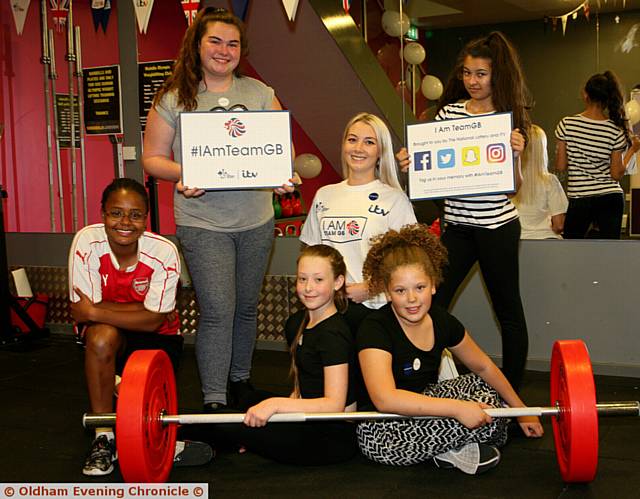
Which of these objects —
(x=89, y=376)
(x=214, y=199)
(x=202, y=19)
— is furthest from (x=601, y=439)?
(x=202, y=19)

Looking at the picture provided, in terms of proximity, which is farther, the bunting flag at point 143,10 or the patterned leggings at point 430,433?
the bunting flag at point 143,10

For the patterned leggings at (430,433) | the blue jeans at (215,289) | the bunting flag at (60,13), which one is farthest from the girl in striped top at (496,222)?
the bunting flag at (60,13)

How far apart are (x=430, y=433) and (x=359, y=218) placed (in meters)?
0.80

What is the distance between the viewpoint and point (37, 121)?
5809 millimetres

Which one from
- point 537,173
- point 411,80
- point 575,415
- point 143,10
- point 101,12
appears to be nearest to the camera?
point 575,415

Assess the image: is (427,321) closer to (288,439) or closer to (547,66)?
(288,439)

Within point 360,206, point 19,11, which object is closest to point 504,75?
point 360,206

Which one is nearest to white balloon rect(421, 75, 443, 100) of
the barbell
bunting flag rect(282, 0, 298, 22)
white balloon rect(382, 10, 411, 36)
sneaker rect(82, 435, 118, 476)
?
white balloon rect(382, 10, 411, 36)

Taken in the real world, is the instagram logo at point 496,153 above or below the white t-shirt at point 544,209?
above

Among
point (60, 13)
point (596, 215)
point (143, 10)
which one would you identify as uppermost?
point (60, 13)

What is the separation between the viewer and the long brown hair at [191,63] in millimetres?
2854

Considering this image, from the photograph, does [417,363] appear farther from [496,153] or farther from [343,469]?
[496,153]

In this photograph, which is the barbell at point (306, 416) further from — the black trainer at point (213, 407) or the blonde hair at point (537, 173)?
the blonde hair at point (537, 173)

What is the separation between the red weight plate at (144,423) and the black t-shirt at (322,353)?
442 millimetres
